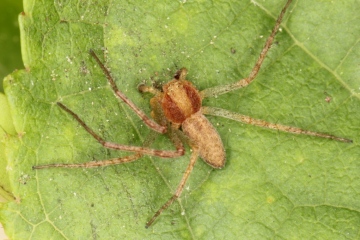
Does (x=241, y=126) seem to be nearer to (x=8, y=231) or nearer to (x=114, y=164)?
(x=114, y=164)

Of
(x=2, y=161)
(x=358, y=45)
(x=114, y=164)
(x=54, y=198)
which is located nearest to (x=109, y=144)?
(x=114, y=164)

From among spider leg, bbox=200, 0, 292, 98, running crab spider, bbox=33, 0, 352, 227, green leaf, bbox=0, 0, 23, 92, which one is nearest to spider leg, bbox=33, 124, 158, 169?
running crab spider, bbox=33, 0, 352, 227

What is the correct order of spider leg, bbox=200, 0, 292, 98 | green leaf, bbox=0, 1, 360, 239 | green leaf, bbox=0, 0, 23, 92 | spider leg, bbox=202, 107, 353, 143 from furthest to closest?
1. green leaf, bbox=0, 0, 23, 92
2. spider leg, bbox=202, 107, 353, 143
3. spider leg, bbox=200, 0, 292, 98
4. green leaf, bbox=0, 1, 360, 239

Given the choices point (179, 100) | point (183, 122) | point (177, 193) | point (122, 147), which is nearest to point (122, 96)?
point (122, 147)

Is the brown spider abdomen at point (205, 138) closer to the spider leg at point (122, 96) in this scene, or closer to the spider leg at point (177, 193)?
the spider leg at point (177, 193)

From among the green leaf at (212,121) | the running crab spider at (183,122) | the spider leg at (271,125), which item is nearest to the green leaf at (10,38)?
the green leaf at (212,121)

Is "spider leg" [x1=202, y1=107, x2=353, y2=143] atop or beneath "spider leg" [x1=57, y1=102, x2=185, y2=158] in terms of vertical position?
atop

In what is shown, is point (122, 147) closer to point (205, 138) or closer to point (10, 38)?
point (205, 138)

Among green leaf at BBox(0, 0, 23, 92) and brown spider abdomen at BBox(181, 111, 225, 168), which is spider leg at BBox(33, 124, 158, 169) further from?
green leaf at BBox(0, 0, 23, 92)
